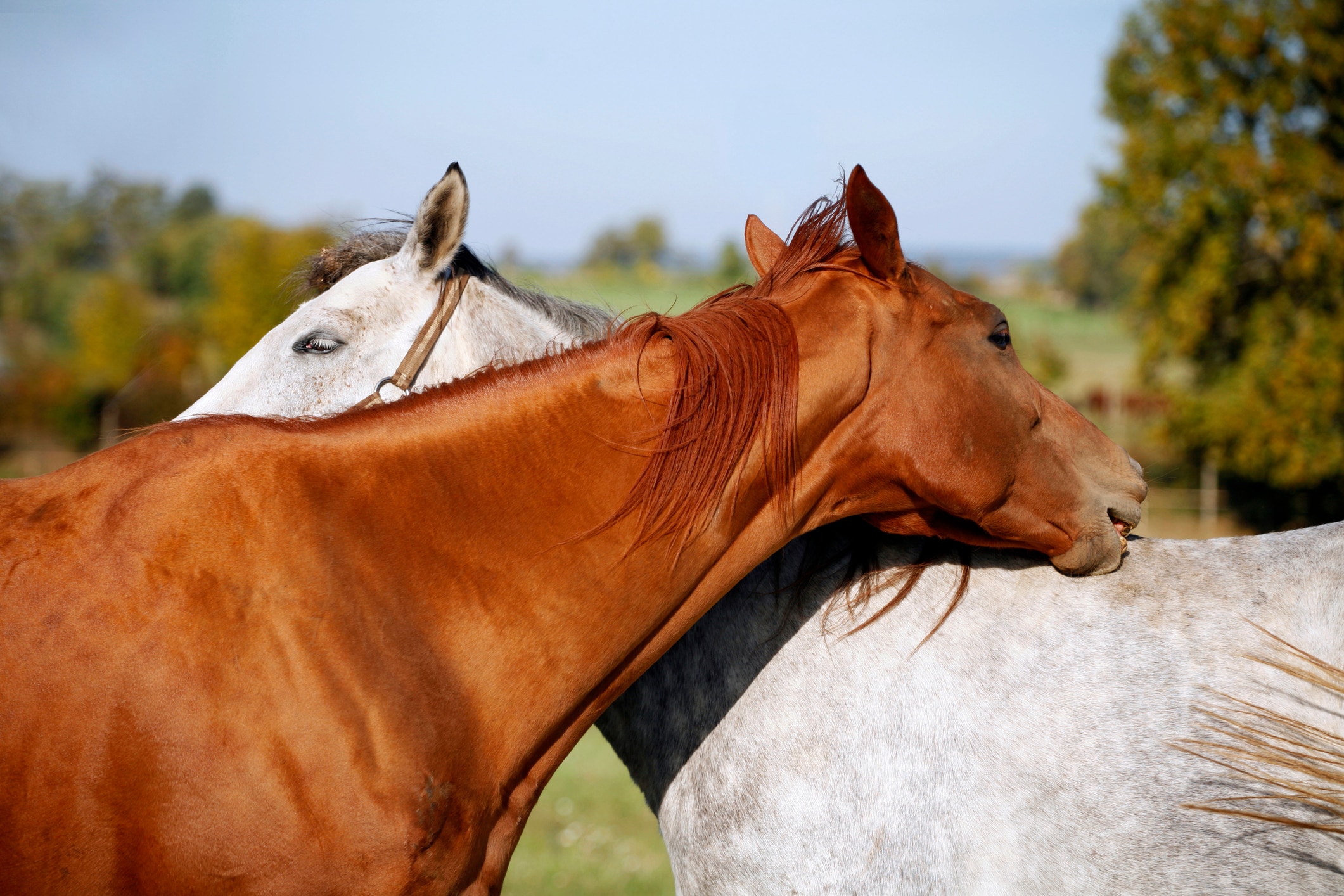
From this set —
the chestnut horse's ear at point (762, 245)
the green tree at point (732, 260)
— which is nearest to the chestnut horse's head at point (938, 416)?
the chestnut horse's ear at point (762, 245)

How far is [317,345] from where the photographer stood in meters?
2.91

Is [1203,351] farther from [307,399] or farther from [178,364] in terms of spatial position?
[178,364]

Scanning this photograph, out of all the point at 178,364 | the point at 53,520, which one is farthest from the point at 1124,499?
the point at 178,364

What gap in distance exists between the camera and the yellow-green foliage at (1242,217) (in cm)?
1748

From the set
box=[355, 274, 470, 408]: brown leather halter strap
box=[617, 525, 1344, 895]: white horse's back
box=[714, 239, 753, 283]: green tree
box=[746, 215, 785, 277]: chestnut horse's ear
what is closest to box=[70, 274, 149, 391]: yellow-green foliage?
box=[714, 239, 753, 283]: green tree

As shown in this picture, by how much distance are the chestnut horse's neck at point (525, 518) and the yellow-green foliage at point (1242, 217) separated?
18.9 m

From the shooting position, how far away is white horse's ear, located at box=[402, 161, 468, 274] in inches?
116

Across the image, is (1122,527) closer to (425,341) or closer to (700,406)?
(700,406)

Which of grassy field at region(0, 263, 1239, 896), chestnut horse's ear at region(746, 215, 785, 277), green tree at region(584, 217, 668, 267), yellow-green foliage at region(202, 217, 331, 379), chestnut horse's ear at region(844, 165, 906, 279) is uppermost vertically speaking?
chestnut horse's ear at region(844, 165, 906, 279)

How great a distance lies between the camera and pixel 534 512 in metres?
2.02

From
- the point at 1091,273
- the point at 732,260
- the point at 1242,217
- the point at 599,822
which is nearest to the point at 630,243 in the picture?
the point at 1091,273

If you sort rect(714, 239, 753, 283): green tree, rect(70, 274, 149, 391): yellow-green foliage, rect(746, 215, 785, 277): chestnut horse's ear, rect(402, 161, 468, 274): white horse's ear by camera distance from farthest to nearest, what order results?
rect(70, 274, 149, 391): yellow-green foliage
rect(714, 239, 753, 283): green tree
rect(402, 161, 468, 274): white horse's ear
rect(746, 215, 785, 277): chestnut horse's ear

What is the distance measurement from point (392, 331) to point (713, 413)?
52.8 inches

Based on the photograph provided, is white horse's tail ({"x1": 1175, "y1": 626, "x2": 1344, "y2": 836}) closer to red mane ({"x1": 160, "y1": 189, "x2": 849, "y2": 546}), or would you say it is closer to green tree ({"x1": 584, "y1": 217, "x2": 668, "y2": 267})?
red mane ({"x1": 160, "y1": 189, "x2": 849, "y2": 546})
